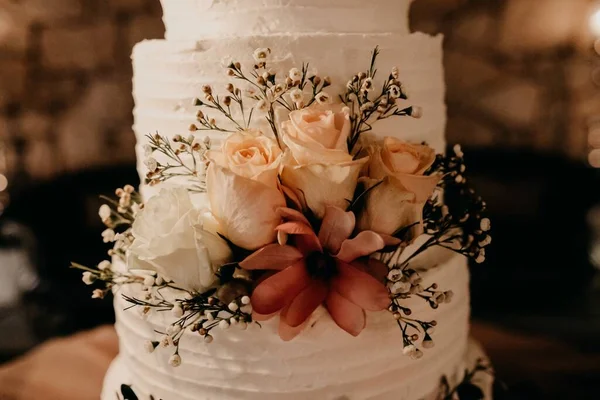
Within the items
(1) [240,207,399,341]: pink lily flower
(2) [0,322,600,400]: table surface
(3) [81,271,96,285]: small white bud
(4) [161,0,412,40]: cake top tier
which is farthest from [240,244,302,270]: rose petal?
(2) [0,322,600,400]: table surface

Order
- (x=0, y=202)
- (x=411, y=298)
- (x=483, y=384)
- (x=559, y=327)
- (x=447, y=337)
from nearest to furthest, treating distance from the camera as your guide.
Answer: (x=411, y=298) < (x=447, y=337) < (x=483, y=384) < (x=559, y=327) < (x=0, y=202)

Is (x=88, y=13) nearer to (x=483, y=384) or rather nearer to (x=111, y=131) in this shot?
(x=111, y=131)

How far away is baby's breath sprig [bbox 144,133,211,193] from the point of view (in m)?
0.98

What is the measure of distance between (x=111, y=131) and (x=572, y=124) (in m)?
2.92

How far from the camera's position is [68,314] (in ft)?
10.0

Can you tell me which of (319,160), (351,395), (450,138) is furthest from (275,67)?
(450,138)

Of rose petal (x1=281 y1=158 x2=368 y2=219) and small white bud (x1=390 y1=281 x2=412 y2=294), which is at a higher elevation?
rose petal (x1=281 y1=158 x2=368 y2=219)

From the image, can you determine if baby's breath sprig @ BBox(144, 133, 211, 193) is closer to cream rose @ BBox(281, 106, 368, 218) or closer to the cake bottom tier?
cream rose @ BBox(281, 106, 368, 218)

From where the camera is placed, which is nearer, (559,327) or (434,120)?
(434,120)

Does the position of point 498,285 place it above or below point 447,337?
below

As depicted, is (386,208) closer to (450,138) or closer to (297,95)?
(297,95)

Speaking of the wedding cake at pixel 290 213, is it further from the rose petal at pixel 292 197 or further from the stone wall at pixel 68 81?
the stone wall at pixel 68 81

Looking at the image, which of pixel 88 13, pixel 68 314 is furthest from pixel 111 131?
pixel 68 314

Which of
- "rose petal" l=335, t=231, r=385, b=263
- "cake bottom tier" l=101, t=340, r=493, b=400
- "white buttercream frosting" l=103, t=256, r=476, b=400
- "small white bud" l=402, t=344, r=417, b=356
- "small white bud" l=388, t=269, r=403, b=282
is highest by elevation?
"rose petal" l=335, t=231, r=385, b=263
